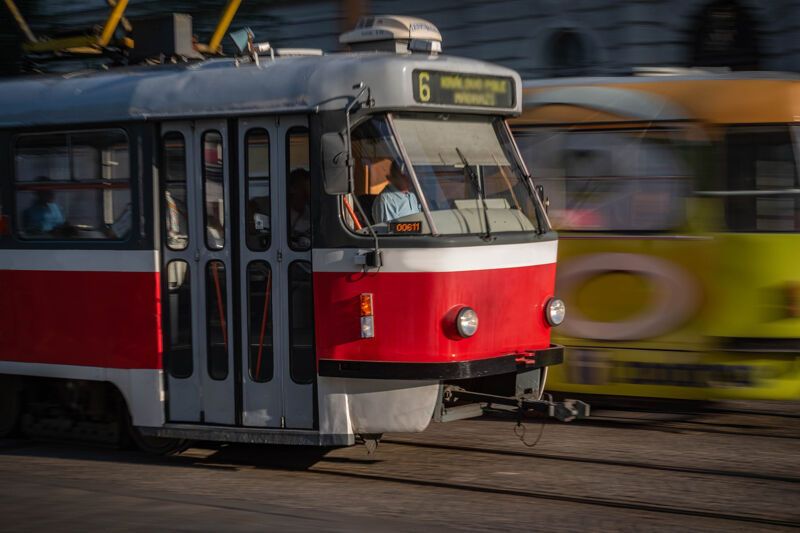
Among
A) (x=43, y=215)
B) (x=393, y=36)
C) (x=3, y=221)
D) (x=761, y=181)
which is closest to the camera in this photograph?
(x=393, y=36)

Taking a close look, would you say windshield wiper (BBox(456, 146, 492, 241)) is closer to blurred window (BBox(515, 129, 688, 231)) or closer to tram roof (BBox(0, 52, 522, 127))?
tram roof (BBox(0, 52, 522, 127))

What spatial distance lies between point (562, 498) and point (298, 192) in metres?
2.65

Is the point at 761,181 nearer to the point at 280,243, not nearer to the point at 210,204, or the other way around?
the point at 280,243

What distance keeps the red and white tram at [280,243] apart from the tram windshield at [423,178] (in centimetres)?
1

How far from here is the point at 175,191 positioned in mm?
8242

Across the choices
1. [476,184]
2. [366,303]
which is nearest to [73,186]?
[366,303]

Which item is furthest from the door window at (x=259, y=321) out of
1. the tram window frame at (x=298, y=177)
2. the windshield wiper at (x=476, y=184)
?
the windshield wiper at (x=476, y=184)

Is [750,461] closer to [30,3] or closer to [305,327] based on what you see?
[305,327]

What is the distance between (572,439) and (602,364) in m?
1.04

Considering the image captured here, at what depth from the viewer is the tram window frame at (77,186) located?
838 centimetres

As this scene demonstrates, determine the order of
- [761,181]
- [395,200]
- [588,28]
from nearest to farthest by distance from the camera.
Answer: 1. [395,200]
2. [761,181]
3. [588,28]

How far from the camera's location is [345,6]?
76.7 feet

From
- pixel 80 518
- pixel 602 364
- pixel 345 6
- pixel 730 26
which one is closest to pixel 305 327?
pixel 80 518

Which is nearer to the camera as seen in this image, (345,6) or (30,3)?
(30,3)
